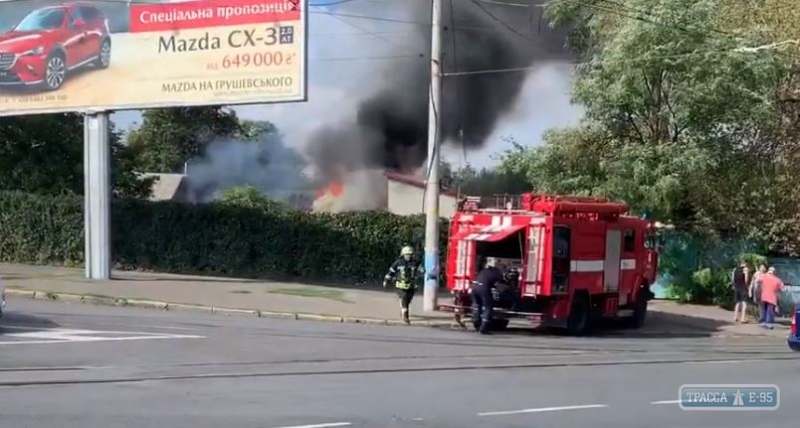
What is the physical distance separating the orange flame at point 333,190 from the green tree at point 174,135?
154 inches

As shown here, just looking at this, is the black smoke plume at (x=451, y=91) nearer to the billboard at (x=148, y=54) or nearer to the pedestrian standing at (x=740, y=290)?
the billboard at (x=148, y=54)

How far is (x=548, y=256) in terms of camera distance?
69.8 ft

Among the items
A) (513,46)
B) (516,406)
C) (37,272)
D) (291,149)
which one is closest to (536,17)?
(513,46)

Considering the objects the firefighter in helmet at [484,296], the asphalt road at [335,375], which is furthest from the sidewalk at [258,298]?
the asphalt road at [335,375]

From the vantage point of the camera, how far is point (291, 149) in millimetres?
50031

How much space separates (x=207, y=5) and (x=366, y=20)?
21.9 m

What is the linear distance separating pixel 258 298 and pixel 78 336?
333 inches

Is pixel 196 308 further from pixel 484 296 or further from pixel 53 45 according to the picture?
pixel 53 45

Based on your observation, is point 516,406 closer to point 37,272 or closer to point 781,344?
point 781,344

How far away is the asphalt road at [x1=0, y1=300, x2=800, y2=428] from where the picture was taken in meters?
10.5

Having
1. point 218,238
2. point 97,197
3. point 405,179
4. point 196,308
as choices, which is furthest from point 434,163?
point 405,179

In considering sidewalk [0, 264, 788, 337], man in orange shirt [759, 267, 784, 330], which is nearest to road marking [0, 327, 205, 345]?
sidewalk [0, 264, 788, 337]

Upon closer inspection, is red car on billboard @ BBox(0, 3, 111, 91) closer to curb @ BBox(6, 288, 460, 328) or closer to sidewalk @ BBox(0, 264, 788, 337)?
sidewalk @ BBox(0, 264, 788, 337)

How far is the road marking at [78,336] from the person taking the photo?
15.9 m
